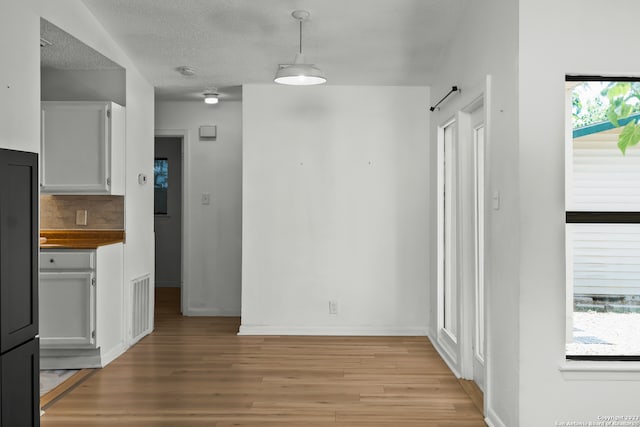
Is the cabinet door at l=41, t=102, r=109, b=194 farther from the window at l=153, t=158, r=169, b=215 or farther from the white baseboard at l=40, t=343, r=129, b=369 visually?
the window at l=153, t=158, r=169, b=215

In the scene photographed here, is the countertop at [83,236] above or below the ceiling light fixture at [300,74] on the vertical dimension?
below

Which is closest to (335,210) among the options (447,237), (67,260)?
(447,237)

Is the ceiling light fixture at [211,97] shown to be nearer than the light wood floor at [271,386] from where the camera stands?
No

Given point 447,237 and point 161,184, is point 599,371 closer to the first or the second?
point 447,237

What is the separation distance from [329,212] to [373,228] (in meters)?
0.45

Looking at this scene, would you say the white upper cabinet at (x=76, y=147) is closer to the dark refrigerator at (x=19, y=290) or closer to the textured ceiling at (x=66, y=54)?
the textured ceiling at (x=66, y=54)

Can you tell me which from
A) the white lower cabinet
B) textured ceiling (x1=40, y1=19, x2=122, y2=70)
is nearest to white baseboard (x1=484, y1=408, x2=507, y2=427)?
the white lower cabinet

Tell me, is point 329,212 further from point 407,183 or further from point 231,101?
point 231,101

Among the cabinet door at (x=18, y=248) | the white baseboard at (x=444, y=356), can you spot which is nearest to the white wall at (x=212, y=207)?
the white baseboard at (x=444, y=356)

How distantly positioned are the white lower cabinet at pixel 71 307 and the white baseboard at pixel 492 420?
2872 millimetres

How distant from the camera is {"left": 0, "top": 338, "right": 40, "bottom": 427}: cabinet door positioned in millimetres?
2930

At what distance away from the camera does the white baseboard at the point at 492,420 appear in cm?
319

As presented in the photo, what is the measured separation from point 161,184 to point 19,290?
609 centimetres

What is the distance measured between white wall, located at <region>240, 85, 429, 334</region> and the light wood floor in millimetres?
320
